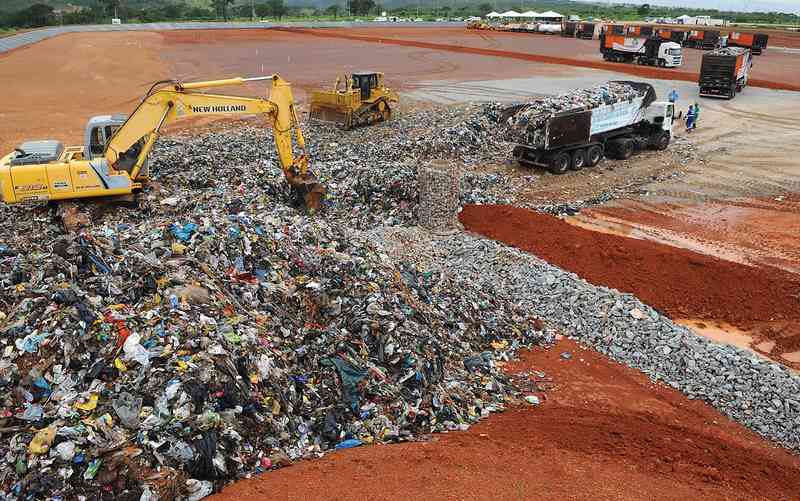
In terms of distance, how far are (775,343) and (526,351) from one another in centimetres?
475

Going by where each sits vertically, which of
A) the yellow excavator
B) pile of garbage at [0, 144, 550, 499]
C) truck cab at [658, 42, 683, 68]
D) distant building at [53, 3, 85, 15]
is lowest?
pile of garbage at [0, 144, 550, 499]

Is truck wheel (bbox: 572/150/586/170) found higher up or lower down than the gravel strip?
higher up

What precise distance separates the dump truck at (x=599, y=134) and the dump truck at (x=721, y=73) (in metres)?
10.4

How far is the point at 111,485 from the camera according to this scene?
5.98 meters

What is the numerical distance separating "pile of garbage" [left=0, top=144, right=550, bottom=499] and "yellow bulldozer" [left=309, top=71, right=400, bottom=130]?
12400 millimetres

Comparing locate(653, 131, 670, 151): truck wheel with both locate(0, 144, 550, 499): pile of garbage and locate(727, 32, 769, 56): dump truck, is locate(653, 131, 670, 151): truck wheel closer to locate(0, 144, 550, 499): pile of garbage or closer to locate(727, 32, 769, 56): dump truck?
locate(0, 144, 550, 499): pile of garbage

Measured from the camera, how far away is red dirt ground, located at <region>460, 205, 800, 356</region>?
1202cm

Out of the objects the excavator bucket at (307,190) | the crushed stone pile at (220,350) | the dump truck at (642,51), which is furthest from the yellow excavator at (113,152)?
the dump truck at (642,51)

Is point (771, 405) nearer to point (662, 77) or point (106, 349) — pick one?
point (106, 349)

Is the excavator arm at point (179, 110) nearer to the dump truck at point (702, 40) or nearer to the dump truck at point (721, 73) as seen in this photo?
the dump truck at point (721, 73)

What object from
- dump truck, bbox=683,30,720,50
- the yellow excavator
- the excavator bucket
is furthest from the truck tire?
dump truck, bbox=683,30,720,50

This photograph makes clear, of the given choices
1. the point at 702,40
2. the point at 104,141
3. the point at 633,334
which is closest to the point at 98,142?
the point at 104,141

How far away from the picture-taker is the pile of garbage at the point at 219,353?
6.28m

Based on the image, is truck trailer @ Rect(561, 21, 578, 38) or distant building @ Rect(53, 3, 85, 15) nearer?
truck trailer @ Rect(561, 21, 578, 38)
